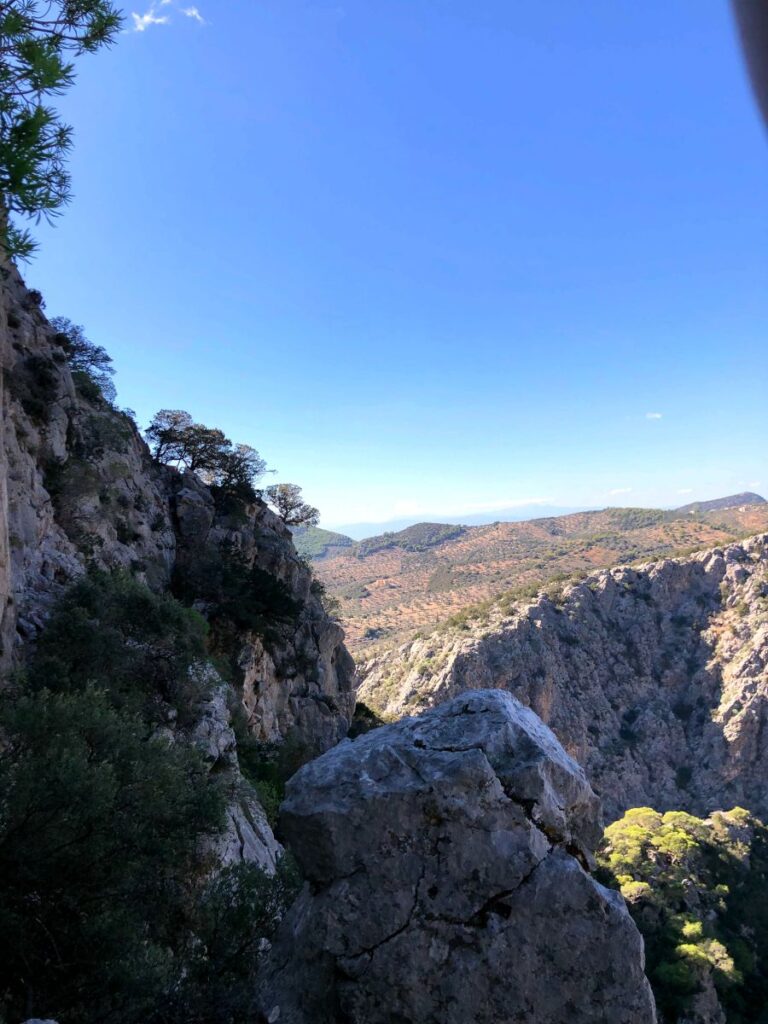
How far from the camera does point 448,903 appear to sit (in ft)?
13.4

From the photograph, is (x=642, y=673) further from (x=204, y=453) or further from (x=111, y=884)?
(x=111, y=884)

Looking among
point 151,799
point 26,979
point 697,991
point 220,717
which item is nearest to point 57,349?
point 220,717

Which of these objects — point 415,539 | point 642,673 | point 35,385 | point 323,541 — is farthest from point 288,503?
point 323,541

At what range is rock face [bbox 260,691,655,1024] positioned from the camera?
12.5 ft

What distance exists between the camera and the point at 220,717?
12.1 metres

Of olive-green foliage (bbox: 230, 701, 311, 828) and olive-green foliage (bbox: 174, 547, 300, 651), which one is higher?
olive-green foliage (bbox: 174, 547, 300, 651)

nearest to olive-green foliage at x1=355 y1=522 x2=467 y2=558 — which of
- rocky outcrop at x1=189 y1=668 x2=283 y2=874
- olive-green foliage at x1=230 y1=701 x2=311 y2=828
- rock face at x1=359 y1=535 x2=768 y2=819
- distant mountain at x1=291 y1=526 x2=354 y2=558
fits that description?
distant mountain at x1=291 y1=526 x2=354 y2=558

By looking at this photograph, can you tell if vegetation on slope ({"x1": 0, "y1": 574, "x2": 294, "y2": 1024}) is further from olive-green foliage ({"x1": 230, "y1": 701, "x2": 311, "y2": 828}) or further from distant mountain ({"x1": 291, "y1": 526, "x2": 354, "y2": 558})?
distant mountain ({"x1": 291, "y1": 526, "x2": 354, "y2": 558})

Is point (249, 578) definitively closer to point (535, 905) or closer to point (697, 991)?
point (535, 905)

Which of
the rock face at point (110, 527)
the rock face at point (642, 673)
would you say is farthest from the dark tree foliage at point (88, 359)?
the rock face at point (642, 673)

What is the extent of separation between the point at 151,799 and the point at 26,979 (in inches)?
77.1

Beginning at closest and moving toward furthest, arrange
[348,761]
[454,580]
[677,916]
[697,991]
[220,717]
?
1. [348,761]
2. [220,717]
3. [697,991]
4. [677,916]
5. [454,580]

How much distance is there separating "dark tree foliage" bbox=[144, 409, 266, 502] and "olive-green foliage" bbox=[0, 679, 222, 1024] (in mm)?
21872

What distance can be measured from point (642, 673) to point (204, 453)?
5684 centimetres
